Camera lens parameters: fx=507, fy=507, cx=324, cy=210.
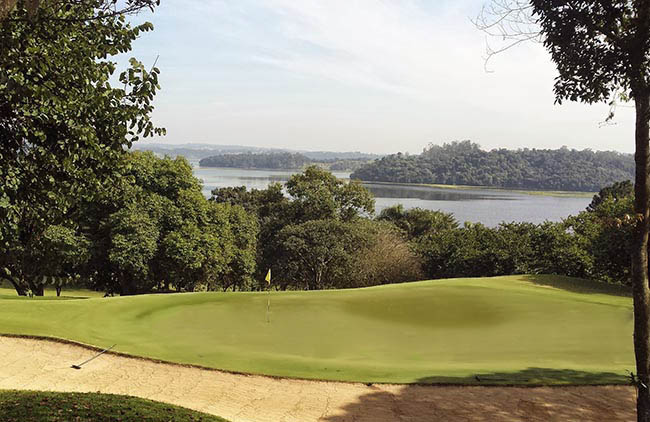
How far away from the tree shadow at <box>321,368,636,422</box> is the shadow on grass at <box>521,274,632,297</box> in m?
8.34

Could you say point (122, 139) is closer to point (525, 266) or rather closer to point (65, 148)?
point (65, 148)

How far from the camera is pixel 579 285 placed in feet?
56.2

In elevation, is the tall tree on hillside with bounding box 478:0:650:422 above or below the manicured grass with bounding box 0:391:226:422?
above

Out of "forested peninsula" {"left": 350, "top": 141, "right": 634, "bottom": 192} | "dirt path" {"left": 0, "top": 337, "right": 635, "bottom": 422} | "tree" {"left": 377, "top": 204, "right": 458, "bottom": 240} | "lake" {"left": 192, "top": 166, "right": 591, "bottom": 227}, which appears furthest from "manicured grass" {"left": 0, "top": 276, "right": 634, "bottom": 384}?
"forested peninsula" {"left": 350, "top": 141, "right": 634, "bottom": 192}

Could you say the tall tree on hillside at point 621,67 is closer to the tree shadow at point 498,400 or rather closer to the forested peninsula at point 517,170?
the tree shadow at point 498,400

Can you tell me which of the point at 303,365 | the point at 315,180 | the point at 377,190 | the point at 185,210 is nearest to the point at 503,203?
the point at 377,190

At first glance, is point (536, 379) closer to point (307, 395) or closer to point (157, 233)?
point (307, 395)

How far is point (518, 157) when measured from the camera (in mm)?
139500

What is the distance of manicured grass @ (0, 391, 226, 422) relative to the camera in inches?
253

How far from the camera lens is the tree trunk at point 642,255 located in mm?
6398

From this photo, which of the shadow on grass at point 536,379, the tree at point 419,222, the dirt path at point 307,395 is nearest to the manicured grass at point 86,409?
the dirt path at point 307,395

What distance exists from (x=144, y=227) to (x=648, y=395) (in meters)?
17.8

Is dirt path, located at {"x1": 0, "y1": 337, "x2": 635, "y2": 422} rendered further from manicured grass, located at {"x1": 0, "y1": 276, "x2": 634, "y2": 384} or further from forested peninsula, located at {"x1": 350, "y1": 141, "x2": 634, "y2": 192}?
forested peninsula, located at {"x1": 350, "y1": 141, "x2": 634, "y2": 192}

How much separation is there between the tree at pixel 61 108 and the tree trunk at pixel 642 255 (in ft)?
20.1
